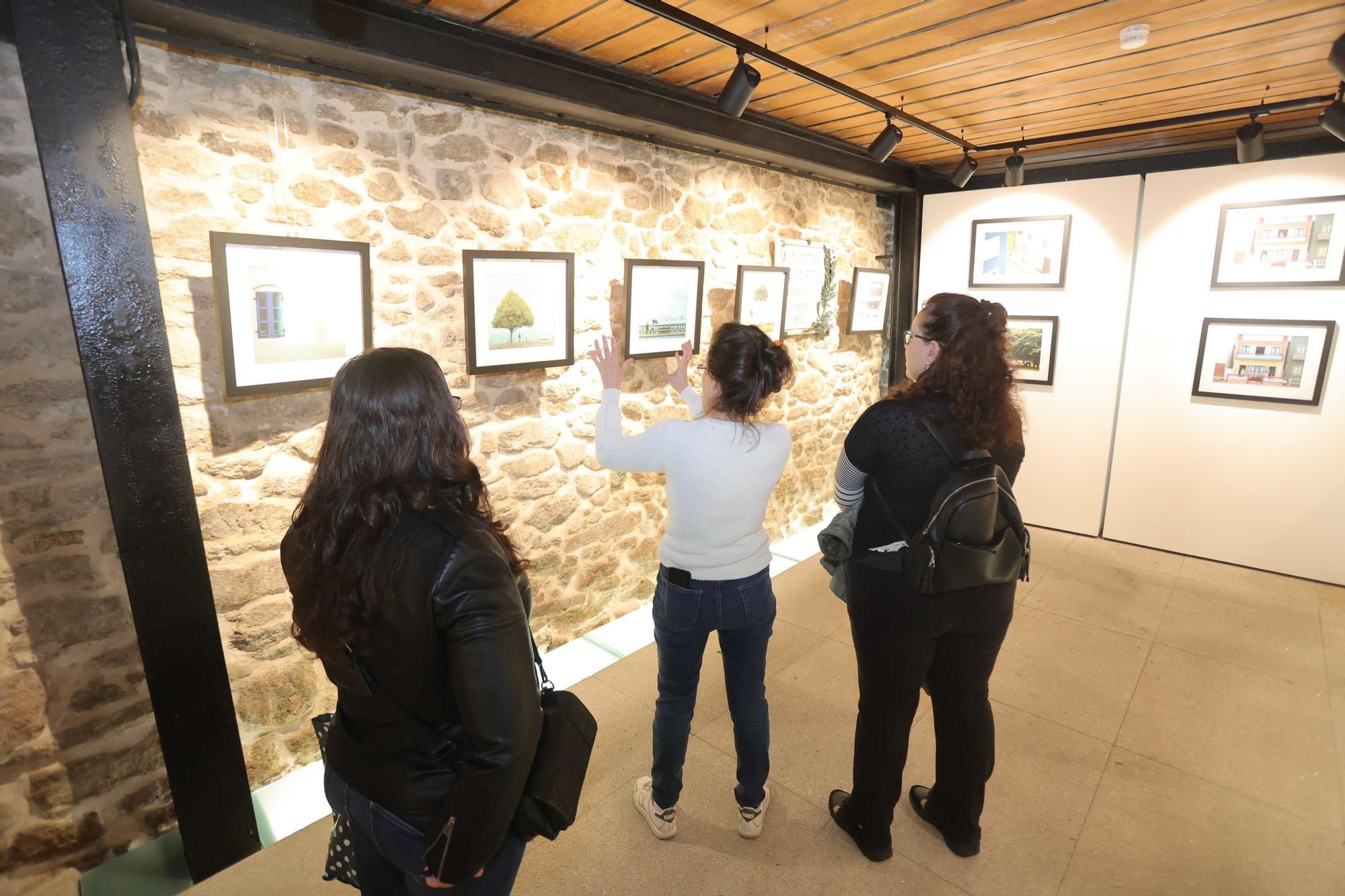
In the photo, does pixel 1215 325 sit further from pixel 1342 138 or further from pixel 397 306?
pixel 397 306

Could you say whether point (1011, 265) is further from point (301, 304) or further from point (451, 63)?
point (301, 304)

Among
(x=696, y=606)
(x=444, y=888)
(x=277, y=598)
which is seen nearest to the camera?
(x=444, y=888)

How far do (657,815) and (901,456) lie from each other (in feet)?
4.72

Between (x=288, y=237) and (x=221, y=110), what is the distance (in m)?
0.40

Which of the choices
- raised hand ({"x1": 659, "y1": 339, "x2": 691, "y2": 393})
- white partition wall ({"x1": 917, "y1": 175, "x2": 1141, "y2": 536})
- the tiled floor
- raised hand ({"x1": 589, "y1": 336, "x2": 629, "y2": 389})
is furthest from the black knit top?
white partition wall ({"x1": 917, "y1": 175, "x2": 1141, "y2": 536})

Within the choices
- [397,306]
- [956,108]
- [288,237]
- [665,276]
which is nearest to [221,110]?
[288,237]

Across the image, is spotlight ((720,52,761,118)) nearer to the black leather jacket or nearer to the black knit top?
the black knit top

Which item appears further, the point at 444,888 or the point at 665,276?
the point at 665,276

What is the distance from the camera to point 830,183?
466cm

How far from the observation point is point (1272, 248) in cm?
397

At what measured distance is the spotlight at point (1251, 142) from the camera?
343cm

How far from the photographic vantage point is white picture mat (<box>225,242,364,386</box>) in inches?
81.5

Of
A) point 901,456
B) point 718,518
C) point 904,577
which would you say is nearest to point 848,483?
point 901,456

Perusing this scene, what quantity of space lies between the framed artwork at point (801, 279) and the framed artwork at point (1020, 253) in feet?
4.58
